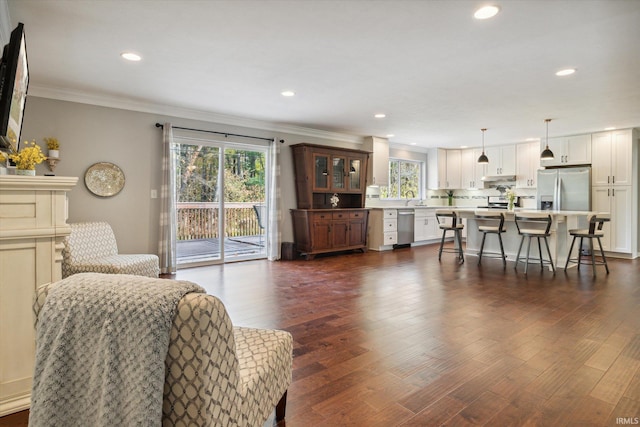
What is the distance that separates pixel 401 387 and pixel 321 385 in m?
0.47

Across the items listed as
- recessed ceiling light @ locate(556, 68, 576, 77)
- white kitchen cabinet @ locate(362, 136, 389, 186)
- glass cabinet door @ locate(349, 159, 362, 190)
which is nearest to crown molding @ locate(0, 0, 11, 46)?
recessed ceiling light @ locate(556, 68, 576, 77)

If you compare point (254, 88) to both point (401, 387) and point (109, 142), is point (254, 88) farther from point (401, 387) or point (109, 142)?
point (401, 387)

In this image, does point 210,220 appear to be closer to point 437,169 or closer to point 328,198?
point 328,198

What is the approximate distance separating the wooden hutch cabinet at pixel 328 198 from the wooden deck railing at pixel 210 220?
2.81 feet

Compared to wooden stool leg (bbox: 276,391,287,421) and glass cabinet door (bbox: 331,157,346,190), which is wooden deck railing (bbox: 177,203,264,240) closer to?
glass cabinet door (bbox: 331,157,346,190)

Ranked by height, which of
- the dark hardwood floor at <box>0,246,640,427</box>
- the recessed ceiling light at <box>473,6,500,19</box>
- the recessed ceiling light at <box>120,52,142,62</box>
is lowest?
the dark hardwood floor at <box>0,246,640,427</box>

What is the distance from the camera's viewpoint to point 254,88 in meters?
A: 4.40

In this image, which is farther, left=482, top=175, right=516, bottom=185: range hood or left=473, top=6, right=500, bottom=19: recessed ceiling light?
left=482, top=175, right=516, bottom=185: range hood

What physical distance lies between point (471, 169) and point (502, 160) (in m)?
0.78

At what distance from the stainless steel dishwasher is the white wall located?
4.60m

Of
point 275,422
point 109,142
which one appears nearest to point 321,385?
point 275,422

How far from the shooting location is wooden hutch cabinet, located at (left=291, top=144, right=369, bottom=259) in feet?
21.5

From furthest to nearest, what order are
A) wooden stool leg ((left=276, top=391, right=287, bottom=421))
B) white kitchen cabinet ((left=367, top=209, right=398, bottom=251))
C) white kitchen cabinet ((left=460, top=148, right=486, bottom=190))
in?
white kitchen cabinet ((left=460, top=148, right=486, bottom=190)) → white kitchen cabinet ((left=367, top=209, right=398, bottom=251)) → wooden stool leg ((left=276, top=391, right=287, bottom=421))

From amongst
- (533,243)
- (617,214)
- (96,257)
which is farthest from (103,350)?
(617,214)
